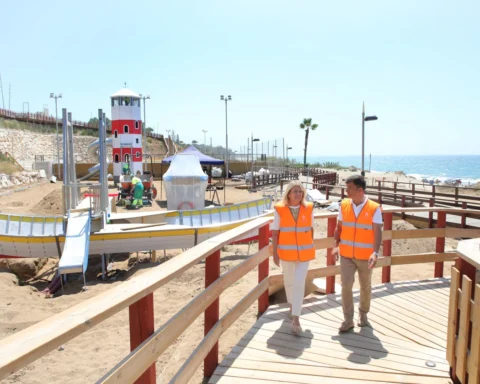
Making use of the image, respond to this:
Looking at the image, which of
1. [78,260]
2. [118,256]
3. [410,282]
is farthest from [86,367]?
[118,256]

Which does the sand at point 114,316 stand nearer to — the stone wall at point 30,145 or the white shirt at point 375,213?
the white shirt at point 375,213

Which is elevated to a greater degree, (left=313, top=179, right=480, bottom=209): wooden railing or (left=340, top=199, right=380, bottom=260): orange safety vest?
(left=340, top=199, right=380, bottom=260): orange safety vest

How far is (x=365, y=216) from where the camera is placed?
161 inches

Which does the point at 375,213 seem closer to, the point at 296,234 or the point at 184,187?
the point at 296,234

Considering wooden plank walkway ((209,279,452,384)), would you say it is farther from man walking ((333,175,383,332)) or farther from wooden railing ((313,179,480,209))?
wooden railing ((313,179,480,209))

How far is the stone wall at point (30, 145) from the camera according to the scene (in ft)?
151

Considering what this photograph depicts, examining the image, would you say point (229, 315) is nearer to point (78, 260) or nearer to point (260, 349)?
point (260, 349)

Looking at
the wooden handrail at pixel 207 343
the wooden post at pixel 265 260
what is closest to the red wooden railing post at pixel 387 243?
the wooden post at pixel 265 260

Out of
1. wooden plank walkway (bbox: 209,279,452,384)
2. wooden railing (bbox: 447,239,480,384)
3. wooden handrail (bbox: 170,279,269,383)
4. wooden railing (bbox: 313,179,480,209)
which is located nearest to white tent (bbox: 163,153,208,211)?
wooden railing (bbox: 313,179,480,209)

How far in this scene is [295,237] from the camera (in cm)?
399

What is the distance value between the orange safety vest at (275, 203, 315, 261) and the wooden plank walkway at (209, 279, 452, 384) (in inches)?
31.2

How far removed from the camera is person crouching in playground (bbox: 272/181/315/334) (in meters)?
3.98

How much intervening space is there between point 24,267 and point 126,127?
63.4ft

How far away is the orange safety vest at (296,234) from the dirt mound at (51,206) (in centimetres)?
1735
